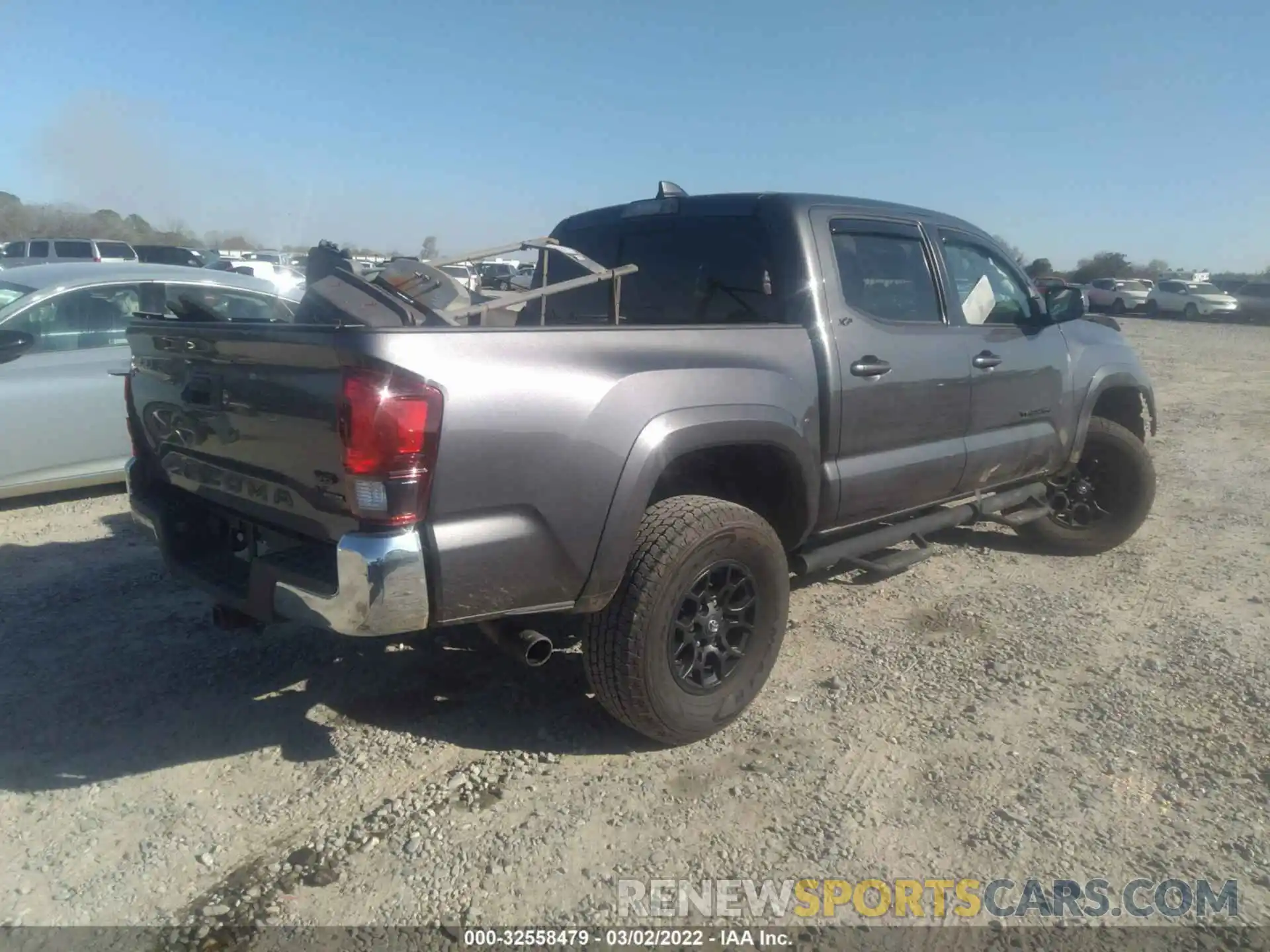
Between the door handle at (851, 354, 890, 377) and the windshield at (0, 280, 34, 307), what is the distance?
535 centimetres

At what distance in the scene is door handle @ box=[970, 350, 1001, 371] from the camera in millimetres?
4434

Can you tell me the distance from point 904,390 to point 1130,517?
2.56 metres

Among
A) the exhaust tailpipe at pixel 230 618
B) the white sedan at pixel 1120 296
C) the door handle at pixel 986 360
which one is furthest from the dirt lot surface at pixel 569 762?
the white sedan at pixel 1120 296

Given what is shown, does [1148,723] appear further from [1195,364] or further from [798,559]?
[1195,364]

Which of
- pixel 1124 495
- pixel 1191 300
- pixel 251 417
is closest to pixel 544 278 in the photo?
pixel 251 417

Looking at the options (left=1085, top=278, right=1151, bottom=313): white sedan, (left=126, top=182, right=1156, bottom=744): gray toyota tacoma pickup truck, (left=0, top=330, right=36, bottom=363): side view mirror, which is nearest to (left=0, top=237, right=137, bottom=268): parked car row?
(left=0, top=330, right=36, bottom=363): side view mirror

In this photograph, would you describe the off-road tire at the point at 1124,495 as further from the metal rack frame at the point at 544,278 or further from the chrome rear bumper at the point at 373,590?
the chrome rear bumper at the point at 373,590

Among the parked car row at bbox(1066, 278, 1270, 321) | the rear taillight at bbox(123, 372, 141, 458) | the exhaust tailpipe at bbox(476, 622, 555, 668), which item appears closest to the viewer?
the exhaust tailpipe at bbox(476, 622, 555, 668)

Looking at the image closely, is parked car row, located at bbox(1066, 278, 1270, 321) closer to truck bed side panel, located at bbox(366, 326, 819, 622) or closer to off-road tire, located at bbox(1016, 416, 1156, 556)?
off-road tire, located at bbox(1016, 416, 1156, 556)

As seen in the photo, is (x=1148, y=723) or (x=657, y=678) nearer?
(x=657, y=678)

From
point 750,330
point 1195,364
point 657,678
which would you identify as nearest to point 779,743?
point 657,678

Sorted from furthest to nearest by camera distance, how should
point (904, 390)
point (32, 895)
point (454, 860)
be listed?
point (904, 390) → point (454, 860) → point (32, 895)

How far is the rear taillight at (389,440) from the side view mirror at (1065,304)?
12.5ft

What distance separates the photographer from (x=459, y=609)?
8.72 ft
